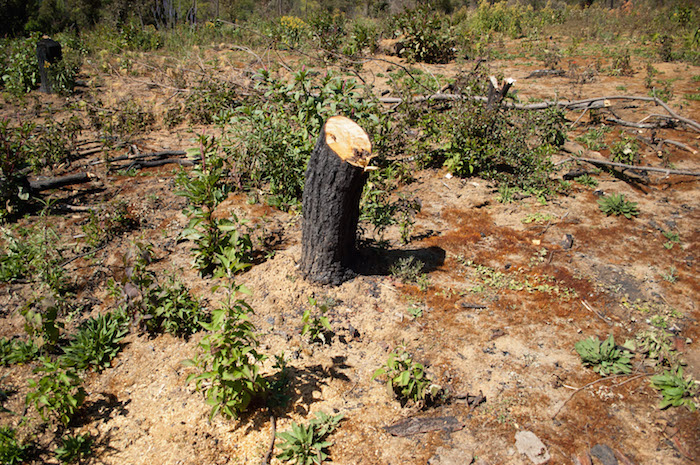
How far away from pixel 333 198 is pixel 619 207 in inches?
133

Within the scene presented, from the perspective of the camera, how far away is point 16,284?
373 cm

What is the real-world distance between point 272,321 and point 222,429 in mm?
916

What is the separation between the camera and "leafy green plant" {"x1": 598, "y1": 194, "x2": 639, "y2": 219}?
15.5ft

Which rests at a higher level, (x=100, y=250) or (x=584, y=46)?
(x=584, y=46)

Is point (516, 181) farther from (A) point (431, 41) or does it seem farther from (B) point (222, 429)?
(A) point (431, 41)

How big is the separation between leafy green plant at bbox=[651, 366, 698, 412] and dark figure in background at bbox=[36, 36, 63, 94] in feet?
32.0

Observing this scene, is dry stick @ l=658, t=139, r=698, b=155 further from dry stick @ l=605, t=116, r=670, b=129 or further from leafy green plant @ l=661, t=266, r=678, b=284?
leafy green plant @ l=661, t=266, r=678, b=284

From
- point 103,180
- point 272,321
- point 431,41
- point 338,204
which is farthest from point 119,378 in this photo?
point 431,41

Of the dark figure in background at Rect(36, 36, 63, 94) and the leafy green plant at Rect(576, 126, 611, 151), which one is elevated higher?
the dark figure in background at Rect(36, 36, 63, 94)

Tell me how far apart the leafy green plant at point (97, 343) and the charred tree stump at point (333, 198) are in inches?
57.2

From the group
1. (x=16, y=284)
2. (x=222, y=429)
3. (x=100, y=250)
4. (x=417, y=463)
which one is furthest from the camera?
(x=100, y=250)

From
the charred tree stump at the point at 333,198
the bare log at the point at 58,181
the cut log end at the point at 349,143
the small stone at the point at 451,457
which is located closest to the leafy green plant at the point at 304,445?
the small stone at the point at 451,457

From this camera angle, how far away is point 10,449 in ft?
7.71

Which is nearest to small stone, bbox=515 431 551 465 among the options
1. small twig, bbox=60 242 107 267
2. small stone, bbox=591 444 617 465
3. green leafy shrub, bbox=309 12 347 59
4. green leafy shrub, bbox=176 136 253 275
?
small stone, bbox=591 444 617 465
